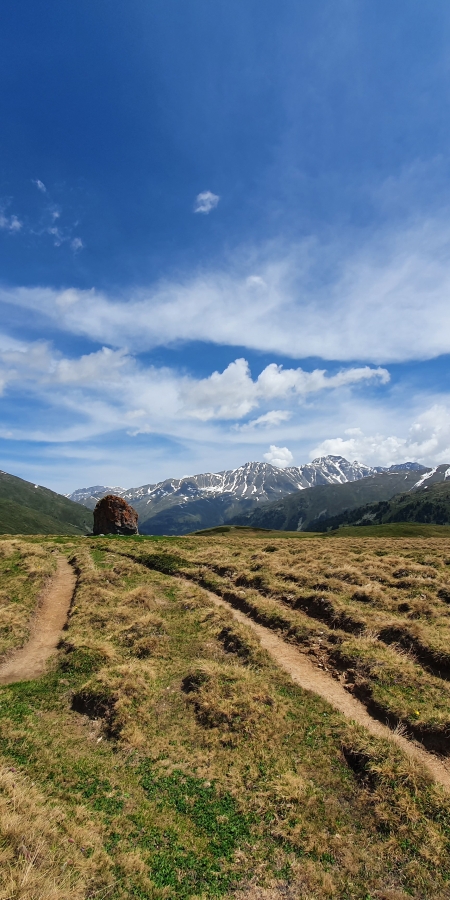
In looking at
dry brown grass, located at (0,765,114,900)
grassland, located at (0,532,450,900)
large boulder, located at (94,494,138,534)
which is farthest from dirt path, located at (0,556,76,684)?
large boulder, located at (94,494,138,534)

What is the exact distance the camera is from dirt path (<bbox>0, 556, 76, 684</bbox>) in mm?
18413

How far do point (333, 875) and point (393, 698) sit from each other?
24.4ft

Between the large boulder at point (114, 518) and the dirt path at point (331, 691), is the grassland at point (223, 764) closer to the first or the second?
the dirt path at point (331, 691)

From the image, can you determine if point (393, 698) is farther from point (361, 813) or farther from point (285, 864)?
point (285, 864)

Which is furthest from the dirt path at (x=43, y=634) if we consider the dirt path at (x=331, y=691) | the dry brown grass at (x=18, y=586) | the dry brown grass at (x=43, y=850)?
the dirt path at (x=331, y=691)

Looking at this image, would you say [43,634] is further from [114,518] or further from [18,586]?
[114,518]

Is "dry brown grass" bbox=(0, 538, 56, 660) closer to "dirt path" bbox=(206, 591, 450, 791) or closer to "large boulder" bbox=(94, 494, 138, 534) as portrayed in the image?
"dirt path" bbox=(206, 591, 450, 791)

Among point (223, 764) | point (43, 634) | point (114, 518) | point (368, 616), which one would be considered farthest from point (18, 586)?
point (114, 518)

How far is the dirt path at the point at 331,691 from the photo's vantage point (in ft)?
40.2

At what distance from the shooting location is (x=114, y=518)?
93938 mm

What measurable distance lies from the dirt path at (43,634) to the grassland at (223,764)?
3.11 ft

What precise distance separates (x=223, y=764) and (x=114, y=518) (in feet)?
283

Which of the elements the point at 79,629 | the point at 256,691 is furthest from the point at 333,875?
the point at 79,629

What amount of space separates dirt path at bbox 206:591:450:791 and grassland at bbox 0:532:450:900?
0.50 meters
